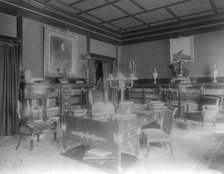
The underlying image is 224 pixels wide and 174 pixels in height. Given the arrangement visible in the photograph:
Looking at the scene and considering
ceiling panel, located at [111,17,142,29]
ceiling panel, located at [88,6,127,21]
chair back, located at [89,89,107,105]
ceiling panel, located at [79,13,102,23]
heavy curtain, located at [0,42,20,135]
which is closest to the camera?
heavy curtain, located at [0,42,20,135]

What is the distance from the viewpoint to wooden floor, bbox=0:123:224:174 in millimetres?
2732

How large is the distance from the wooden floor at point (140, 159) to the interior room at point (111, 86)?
16 millimetres

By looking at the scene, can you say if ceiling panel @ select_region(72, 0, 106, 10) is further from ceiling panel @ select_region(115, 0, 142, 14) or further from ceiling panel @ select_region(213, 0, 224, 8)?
ceiling panel @ select_region(213, 0, 224, 8)

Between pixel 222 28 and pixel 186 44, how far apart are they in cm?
125

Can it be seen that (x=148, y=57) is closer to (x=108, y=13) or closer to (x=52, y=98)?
(x=108, y=13)

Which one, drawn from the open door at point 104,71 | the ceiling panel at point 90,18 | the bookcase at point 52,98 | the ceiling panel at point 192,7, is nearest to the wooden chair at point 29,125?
the bookcase at point 52,98

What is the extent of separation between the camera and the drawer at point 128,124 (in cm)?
262

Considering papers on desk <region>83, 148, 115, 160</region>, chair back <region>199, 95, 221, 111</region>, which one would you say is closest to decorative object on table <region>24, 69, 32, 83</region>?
papers on desk <region>83, 148, 115, 160</region>

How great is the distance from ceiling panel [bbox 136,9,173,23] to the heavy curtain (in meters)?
4.21

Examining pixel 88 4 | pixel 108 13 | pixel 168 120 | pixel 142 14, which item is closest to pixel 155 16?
pixel 142 14

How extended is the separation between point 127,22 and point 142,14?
35.9 inches

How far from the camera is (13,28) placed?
16.6 ft

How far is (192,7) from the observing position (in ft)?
19.5

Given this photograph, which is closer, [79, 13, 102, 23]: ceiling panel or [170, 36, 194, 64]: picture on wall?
[79, 13, 102, 23]: ceiling panel
